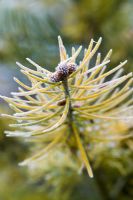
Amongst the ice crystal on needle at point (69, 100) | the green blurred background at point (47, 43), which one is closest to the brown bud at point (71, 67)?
the ice crystal on needle at point (69, 100)

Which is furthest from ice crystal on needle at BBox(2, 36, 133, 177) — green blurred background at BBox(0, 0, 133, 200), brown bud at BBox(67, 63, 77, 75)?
green blurred background at BBox(0, 0, 133, 200)

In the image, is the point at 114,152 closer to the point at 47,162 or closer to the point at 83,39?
the point at 47,162

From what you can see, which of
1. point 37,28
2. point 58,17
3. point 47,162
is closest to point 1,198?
point 47,162

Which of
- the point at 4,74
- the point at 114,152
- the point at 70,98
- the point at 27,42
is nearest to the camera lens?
the point at 70,98

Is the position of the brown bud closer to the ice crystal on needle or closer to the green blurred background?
the ice crystal on needle

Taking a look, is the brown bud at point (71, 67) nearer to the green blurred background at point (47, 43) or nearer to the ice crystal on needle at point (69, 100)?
the ice crystal on needle at point (69, 100)

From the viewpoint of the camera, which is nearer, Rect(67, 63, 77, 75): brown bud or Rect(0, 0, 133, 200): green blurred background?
Rect(67, 63, 77, 75): brown bud
